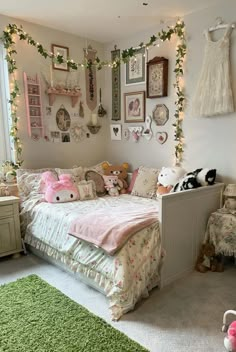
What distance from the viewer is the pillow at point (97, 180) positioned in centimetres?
356

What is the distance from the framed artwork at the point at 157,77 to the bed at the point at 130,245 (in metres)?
1.35

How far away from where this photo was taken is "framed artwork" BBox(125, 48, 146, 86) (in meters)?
3.65

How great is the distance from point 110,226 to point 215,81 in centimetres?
185

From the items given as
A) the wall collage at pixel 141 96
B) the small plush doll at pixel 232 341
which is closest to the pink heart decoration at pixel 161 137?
the wall collage at pixel 141 96

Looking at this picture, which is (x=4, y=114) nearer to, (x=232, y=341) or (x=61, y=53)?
(x=61, y=53)

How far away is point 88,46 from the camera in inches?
155

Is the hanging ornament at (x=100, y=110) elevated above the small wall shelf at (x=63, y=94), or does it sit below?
below

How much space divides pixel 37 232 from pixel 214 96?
7.56 ft

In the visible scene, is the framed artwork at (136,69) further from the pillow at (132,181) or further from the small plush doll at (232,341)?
the small plush doll at (232,341)

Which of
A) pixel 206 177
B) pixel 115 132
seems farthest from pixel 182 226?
pixel 115 132

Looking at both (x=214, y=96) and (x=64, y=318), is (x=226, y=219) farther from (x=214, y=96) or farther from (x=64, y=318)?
(x=64, y=318)

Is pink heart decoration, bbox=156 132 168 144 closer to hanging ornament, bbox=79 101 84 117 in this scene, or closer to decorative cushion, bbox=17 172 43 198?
hanging ornament, bbox=79 101 84 117

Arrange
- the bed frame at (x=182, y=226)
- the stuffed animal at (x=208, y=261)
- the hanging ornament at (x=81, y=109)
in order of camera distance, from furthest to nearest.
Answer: the hanging ornament at (x=81, y=109) → the stuffed animal at (x=208, y=261) → the bed frame at (x=182, y=226)

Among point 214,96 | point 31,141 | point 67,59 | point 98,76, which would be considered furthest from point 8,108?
point 214,96
